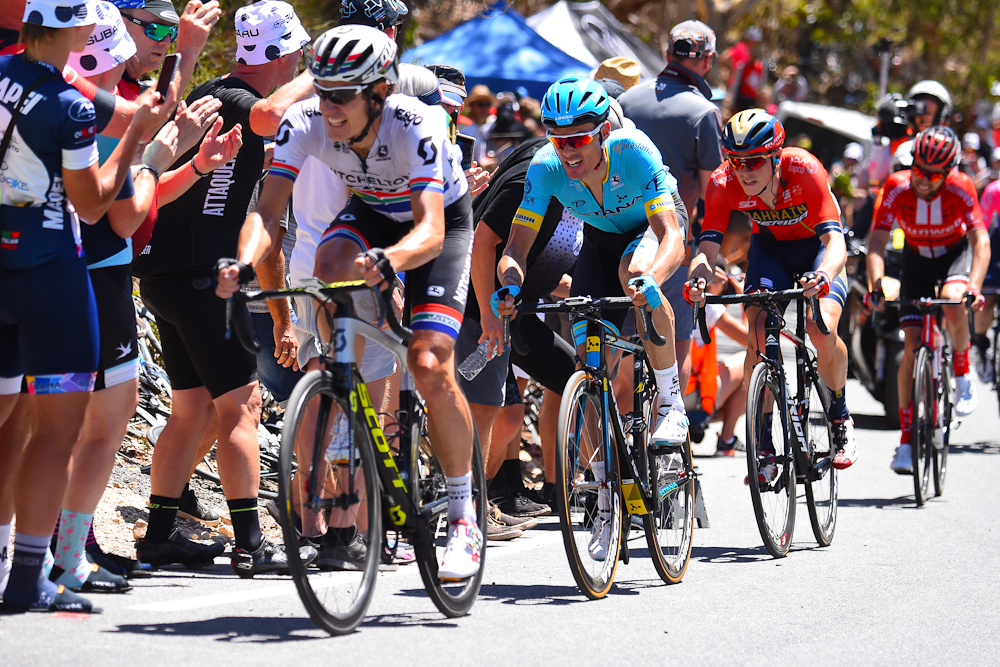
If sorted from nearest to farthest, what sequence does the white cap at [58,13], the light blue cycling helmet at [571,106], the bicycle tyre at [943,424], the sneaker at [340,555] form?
1. the white cap at [58,13]
2. the sneaker at [340,555]
3. the light blue cycling helmet at [571,106]
4. the bicycle tyre at [943,424]

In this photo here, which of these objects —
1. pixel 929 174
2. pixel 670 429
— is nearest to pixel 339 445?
pixel 670 429

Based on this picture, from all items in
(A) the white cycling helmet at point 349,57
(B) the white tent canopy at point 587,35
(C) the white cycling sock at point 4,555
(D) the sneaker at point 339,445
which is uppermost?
(A) the white cycling helmet at point 349,57

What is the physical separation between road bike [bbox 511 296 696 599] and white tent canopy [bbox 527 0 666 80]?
11.5 metres

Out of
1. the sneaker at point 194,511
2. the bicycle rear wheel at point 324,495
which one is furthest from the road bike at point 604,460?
the sneaker at point 194,511

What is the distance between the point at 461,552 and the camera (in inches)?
196

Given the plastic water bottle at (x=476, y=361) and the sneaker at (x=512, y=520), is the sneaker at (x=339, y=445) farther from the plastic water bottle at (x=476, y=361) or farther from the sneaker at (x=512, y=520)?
the sneaker at (x=512, y=520)

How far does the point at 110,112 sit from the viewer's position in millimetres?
4957

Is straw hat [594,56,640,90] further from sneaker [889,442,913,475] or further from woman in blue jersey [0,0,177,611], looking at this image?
woman in blue jersey [0,0,177,611]

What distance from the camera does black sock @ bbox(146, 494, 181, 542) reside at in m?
5.80

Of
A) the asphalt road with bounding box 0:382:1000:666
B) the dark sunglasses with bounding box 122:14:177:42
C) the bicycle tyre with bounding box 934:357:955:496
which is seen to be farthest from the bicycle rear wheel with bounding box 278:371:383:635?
the bicycle tyre with bounding box 934:357:955:496

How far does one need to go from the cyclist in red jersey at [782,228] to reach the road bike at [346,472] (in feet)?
7.96

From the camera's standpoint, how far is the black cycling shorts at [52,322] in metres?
4.52

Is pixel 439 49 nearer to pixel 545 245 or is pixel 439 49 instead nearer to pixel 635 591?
pixel 545 245

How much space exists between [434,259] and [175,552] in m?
1.93
